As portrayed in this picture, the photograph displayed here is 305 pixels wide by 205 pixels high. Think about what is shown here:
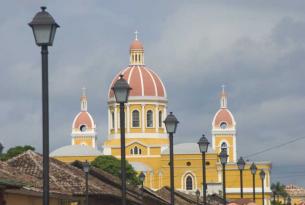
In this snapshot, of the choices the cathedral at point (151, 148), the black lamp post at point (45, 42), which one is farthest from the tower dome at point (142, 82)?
the black lamp post at point (45, 42)

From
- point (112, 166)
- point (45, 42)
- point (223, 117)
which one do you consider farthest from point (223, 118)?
point (45, 42)

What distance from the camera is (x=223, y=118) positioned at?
190875mm

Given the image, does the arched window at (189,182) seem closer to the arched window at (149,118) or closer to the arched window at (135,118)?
the arched window at (149,118)

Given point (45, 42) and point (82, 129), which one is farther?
point (82, 129)

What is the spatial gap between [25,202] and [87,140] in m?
166

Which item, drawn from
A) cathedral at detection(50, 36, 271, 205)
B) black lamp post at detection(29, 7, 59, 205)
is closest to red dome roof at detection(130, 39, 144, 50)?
cathedral at detection(50, 36, 271, 205)

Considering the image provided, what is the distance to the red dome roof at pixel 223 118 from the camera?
190250 millimetres

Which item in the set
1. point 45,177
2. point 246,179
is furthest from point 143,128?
point 45,177

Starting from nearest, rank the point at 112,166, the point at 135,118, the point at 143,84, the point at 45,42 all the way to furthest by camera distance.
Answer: the point at 45,42 < the point at 112,166 < the point at 143,84 < the point at 135,118

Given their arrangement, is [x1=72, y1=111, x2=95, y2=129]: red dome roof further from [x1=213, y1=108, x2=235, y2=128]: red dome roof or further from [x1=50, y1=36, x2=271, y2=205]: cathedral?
[x1=213, y1=108, x2=235, y2=128]: red dome roof

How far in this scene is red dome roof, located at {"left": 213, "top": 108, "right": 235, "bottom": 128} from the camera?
190 meters

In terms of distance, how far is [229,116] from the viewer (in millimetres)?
192250

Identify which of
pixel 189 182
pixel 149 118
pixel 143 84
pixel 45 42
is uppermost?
pixel 143 84

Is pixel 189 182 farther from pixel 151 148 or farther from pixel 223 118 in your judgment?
pixel 223 118
